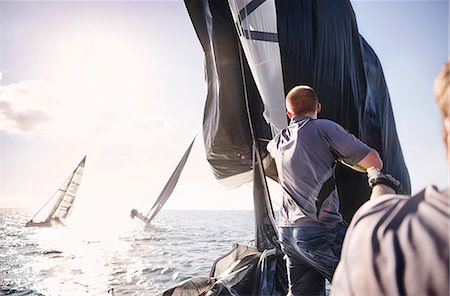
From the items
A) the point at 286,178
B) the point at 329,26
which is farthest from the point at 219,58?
the point at 286,178

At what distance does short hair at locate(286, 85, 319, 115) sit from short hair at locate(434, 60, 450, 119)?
5.11 feet

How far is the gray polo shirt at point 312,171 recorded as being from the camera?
1979 mm

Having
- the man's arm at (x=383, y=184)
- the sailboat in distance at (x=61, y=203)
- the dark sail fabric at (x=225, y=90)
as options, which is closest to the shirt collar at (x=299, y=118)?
the man's arm at (x=383, y=184)

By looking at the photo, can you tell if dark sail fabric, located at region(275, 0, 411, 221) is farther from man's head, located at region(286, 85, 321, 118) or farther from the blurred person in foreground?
the blurred person in foreground

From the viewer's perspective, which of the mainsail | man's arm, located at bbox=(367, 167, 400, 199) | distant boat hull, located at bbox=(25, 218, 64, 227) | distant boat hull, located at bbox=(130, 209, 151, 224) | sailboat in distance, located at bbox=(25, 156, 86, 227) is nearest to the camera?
man's arm, located at bbox=(367, 167, 400, 199)

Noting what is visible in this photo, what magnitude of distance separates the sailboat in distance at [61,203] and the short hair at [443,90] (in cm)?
3114

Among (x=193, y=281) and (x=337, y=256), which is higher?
(x=337, y=256)

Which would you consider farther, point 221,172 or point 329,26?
point 221,172

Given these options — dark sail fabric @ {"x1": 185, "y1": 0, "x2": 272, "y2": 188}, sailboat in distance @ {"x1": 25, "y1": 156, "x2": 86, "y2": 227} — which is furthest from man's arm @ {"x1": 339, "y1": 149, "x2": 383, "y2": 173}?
sailboat in distance @ {"x1": 25, "y1": 156, "x2": 86, "y2": 227}

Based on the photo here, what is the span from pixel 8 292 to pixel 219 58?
5.10 meters

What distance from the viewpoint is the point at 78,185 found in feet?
98.9

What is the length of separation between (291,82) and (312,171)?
141cm

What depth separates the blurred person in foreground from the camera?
0.48 m

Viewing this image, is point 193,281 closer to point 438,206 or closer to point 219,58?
point 219,58
